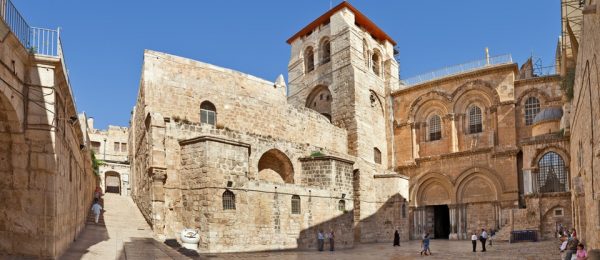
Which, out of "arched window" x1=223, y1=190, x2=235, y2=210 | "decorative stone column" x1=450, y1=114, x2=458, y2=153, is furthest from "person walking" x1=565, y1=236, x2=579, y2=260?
"decorative stone column" x1=450, y1=114, x2=458, y2=153

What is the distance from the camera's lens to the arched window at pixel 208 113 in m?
19.9

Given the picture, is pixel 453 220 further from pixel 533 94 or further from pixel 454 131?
pixel 533 94

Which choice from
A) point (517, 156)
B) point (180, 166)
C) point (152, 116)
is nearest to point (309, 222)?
point (180, 166)

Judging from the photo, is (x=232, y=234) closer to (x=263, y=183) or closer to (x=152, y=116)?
(x=263, y=183)

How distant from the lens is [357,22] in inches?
1216

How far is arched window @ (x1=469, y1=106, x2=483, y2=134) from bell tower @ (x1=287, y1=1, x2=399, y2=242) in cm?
494

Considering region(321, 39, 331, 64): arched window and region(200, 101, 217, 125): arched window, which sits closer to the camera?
region(200, 101, 217, 125): arched window

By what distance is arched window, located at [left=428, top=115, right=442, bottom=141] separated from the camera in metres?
29.4

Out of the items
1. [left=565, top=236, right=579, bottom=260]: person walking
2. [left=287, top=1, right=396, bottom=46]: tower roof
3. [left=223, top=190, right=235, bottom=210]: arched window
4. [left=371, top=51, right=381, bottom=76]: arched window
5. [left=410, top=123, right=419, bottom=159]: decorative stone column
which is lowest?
[left=565, top=236, right=579, bottom=260]: person walking

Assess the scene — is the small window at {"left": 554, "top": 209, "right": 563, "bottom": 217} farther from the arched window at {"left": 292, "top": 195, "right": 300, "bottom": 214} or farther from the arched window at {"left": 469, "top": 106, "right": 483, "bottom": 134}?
the arched window at {"left": 292, "top": 195, "right": 300, "bottom": 214}

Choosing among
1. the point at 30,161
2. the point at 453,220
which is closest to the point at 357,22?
the point at 453,220

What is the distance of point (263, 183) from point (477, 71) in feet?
53.9

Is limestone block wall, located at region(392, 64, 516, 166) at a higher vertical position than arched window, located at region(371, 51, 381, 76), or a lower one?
lower

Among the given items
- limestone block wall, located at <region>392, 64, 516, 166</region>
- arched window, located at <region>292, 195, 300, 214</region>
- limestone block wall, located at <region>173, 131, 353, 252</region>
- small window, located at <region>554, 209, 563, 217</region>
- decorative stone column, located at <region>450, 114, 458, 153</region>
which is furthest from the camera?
decorative stone column, located at <region>450, 114, 458, 153</region>
